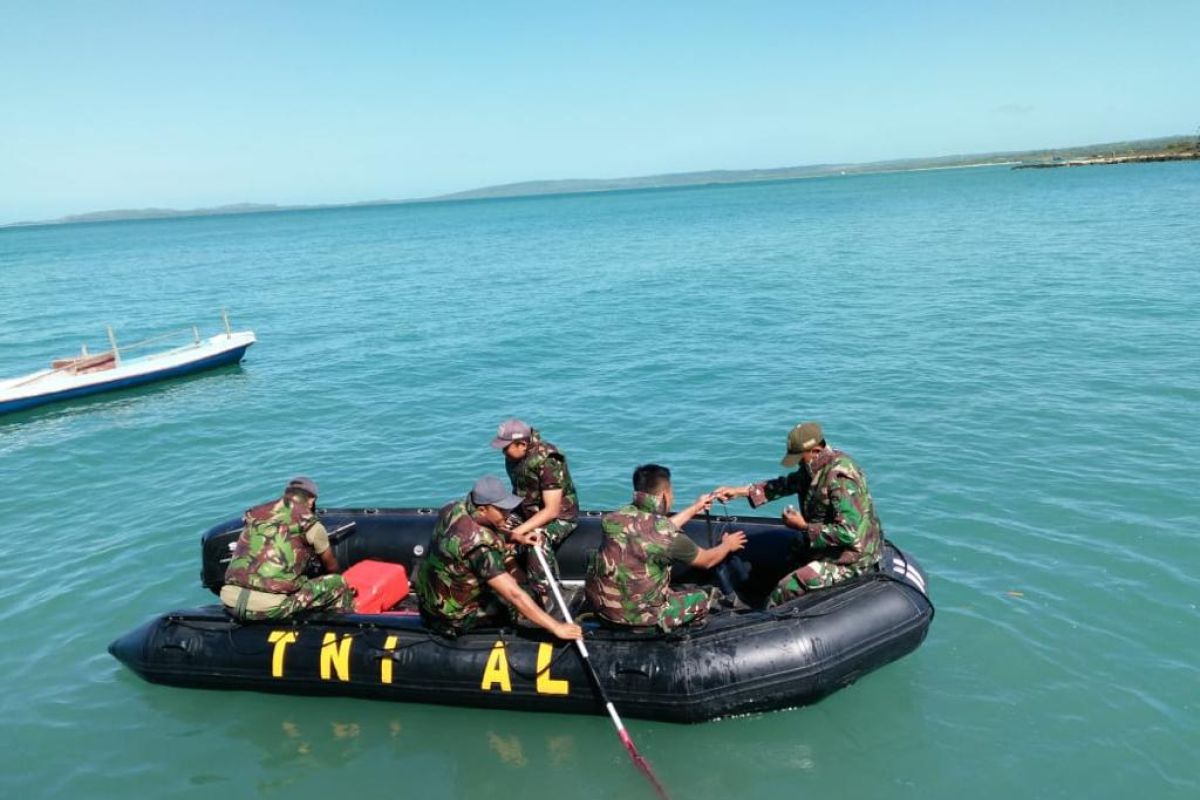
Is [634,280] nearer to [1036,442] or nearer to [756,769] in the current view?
[1036,442]

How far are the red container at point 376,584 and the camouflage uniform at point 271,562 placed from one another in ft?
2.23

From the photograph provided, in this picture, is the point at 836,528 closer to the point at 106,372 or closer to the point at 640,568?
the point at 640,568

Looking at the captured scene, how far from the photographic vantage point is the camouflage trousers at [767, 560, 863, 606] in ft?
22.7

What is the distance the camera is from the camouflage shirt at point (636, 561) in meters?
6.13

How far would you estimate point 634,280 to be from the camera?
1499 inches

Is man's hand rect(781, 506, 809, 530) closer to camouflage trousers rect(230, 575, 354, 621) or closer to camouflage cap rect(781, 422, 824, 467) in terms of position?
camouflage cap rect(781, 422, 824, 467)

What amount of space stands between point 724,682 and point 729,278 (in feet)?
101

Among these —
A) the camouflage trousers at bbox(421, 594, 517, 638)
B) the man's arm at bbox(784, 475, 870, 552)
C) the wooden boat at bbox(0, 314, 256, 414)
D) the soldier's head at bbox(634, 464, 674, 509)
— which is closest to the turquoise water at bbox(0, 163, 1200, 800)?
the wooden boat at bbox(0, 314, 256, 414)

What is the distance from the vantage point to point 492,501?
590cm

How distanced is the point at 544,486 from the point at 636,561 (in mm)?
1965

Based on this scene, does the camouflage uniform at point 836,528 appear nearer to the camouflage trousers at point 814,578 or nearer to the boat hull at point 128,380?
the camouflage trousers at point 814,578

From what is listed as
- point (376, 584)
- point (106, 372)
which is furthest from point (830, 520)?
point (106, 372)

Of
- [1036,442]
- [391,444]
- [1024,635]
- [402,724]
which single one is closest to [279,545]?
[402,724]

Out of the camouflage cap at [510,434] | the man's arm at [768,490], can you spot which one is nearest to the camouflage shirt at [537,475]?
the camouflage cap at [510,434]
